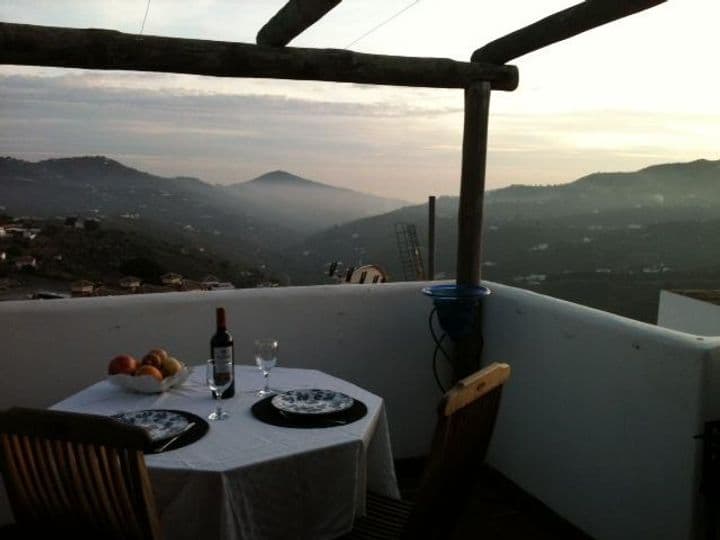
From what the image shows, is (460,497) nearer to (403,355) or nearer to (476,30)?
(403,355)

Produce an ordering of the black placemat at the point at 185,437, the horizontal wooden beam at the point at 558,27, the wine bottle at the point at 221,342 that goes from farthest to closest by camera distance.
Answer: the horizontal wooden beam at the point at 558,27, the wine bottle at the point at 221,342, the black placemat at the point at 185,437

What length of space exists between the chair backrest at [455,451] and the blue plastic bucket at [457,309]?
143 cm

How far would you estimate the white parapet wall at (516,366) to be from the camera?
2.40 meters

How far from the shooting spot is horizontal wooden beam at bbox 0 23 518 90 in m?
2.69

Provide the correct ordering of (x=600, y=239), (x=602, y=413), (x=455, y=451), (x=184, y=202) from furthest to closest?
(x=600, y=239) < (x=184, y=202) < (x=602, y=413) < (x=455, y=451)

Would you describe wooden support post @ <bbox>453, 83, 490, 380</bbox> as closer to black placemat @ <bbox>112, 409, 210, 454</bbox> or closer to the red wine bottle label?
the red wine bottle label

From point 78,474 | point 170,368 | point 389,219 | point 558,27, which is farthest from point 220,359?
point 389,219

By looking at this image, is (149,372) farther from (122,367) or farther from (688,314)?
(688,314)

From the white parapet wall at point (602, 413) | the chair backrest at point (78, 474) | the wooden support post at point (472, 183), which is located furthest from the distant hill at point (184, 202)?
the chair backrest at point (78, 474)

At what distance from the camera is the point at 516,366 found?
328 centimetres

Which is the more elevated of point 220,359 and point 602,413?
point 220,359

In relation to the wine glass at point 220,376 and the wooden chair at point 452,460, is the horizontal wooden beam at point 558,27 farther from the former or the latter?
the wine glass at point 220,376

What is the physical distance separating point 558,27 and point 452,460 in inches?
83.6

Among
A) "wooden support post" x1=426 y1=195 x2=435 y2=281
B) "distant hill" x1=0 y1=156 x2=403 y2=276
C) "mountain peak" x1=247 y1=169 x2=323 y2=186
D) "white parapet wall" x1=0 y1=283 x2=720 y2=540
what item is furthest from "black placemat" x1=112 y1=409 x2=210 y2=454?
"mountain peak" x1=247 y1=169 x2=323 y2=186
